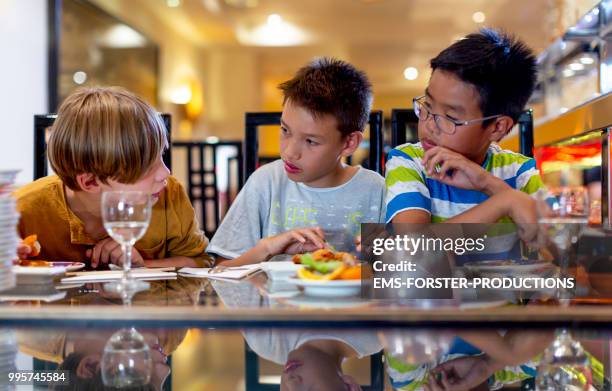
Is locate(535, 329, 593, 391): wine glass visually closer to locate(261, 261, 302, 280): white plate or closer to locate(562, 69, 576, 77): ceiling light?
locate(261, 261, 302, 280): white plate

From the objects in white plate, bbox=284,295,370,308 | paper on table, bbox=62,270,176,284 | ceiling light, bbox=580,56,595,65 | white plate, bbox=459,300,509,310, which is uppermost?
ceiling light, bbox=580,56,595,65

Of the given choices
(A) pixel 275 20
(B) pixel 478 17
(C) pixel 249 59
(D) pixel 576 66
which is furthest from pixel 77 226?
(C) pixel 249 59

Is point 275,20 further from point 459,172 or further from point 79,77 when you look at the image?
point 459,172

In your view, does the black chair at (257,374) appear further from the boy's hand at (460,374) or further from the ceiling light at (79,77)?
the ceiling light at (79,77)

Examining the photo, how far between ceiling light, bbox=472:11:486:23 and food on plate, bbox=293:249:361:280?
612 centimetres

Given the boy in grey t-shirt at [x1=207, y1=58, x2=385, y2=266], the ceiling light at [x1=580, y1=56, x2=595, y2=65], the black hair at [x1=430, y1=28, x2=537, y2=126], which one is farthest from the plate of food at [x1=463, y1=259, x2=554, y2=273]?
the ceiling light at [x1=580, y1=56, x2=595, y2=65]

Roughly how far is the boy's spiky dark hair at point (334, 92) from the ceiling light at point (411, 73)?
7.35m

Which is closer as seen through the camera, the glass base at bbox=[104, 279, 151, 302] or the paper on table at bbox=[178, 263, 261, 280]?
the glass base at bbox=[104, 279, 151, 302]

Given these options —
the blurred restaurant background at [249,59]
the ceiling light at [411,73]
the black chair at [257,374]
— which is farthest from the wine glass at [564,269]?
the ceiling light at [411,73]

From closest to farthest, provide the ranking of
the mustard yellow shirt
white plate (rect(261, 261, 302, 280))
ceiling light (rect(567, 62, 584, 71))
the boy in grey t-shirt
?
1. white plate (rect(261, 261, 302, 280))
2. the mustard yellow shirt
3. the boy in grey t-shirt
4. ceiling light (rect(567, 62, 584, 71))

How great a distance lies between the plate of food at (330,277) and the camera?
2.82 feet

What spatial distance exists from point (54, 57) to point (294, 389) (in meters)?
4.00

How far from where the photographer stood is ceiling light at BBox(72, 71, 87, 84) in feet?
14.4

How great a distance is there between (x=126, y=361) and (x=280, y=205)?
44.5 inches
